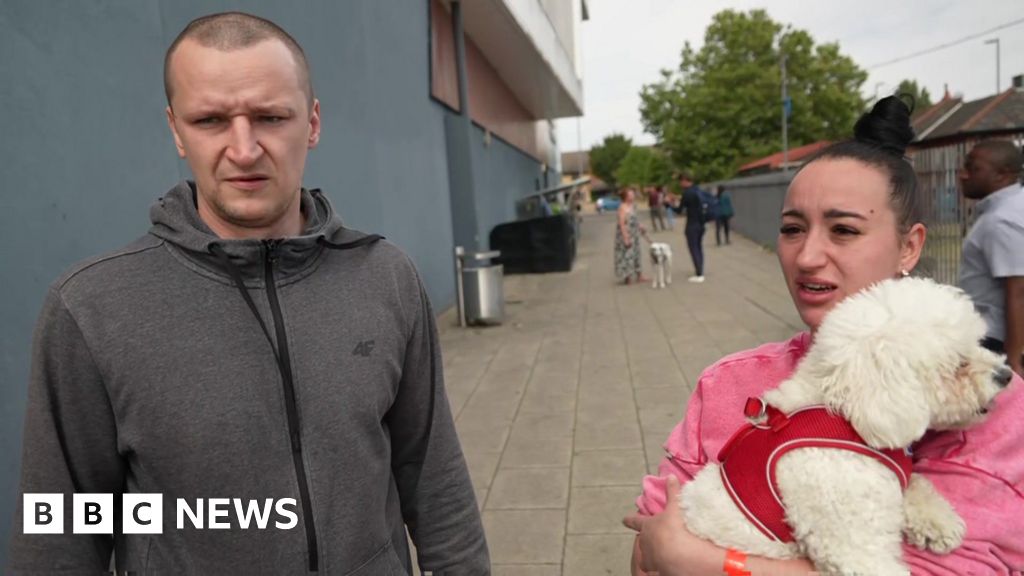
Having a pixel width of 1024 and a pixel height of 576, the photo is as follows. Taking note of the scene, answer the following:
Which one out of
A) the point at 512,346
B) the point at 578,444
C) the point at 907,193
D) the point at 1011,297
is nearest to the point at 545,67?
the point at 512,346

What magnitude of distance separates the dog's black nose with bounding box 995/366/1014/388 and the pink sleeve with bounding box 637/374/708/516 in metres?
0.62

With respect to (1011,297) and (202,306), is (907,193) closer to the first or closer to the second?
(202,306)

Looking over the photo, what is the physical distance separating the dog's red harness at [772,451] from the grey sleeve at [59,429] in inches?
52.7

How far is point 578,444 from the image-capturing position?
17.1 feet

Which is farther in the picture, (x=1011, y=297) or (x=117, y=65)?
(x=117, y=65)

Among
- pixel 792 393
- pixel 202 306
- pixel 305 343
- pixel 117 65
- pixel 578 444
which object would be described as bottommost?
pixel 578 444

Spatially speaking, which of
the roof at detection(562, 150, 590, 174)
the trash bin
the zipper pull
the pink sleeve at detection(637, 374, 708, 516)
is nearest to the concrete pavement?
the trash bin

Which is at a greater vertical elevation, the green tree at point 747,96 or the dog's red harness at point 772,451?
the green tree at point 747,96

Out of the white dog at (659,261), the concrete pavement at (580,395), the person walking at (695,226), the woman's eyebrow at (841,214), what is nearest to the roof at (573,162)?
the person walking at (695,226)

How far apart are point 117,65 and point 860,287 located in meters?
3.81

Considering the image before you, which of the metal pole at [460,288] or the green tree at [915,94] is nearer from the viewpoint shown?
the green tree at [915,94]

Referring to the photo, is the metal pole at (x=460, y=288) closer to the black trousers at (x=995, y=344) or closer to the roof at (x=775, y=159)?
the black trousers at (x=995, y=344)

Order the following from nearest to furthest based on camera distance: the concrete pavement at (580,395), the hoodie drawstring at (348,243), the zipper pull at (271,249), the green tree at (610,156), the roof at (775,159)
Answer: the zipper pull at (271,249), the hoodie drawstring at (348,243), the concrete pavement at (580,395), the roof at (775,159), the green tree at (610,156)

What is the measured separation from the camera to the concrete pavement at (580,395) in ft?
12.9
